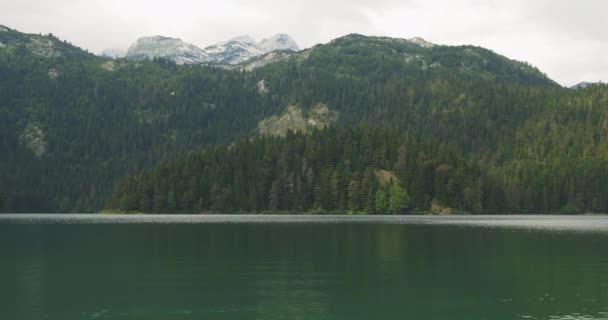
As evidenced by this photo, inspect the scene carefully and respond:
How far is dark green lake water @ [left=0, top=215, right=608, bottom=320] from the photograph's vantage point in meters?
44.5

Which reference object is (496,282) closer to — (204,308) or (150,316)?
(204,308)

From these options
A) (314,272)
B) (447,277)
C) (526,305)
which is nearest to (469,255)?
(447,277)

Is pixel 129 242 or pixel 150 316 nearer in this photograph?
pixel 150 316

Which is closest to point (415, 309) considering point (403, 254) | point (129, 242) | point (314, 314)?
point (314, 314)

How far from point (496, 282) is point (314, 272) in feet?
56.5

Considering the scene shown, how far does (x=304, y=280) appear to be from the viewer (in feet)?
189

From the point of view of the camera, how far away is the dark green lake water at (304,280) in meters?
44.5

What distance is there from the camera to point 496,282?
57094mm

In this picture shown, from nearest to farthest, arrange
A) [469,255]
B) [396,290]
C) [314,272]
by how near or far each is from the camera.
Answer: [396,290] → [314,272] → [469,255]

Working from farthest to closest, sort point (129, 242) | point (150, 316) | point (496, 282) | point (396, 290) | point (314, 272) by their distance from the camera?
point (129, 242)
point (314, 272)
point (496, 282)
point (396, 290)
point (150, 316)

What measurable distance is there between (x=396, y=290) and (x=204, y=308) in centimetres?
1633

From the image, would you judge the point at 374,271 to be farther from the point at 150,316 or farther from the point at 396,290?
the point at 150,316

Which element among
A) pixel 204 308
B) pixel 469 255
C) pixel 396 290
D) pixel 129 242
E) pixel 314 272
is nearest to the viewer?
pixel 204 308

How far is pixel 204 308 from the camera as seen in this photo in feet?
148
